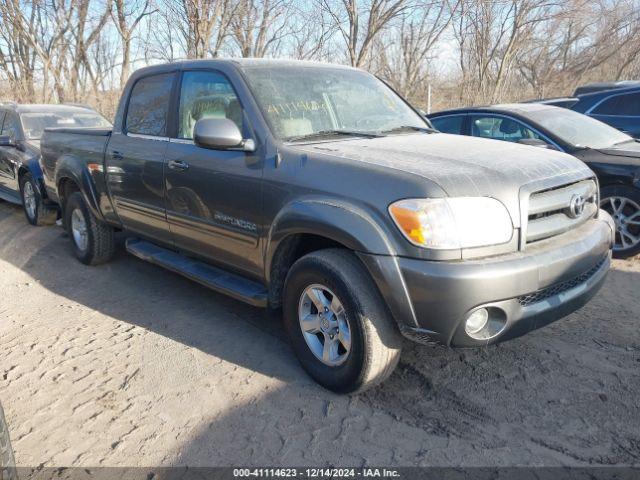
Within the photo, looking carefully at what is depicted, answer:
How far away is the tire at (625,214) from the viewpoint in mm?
5055

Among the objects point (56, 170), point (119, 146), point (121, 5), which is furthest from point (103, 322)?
point (121, 5)

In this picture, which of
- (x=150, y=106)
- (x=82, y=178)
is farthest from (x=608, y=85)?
(x=82, y=178)

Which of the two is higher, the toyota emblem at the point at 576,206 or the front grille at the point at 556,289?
the toyota emblem at the point at 576,206

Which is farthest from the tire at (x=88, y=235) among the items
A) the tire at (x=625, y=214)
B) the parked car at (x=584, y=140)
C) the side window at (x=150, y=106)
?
the tire at (x=625, y=214)

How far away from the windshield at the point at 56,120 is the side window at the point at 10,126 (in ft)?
0.51

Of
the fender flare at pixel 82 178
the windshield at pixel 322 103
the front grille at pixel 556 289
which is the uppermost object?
the windshield at pixel 322 103

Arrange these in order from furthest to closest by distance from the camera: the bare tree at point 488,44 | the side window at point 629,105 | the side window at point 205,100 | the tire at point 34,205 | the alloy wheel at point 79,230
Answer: the bare tree at point 488,44 < the side window at point 629,105 < the tire at point 34,205 < the alloy wheel at point 79,230 < the side window at point 205,100

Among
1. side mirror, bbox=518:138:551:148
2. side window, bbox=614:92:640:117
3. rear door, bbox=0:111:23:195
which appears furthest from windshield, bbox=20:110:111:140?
side window, bbox=614:92:640:117

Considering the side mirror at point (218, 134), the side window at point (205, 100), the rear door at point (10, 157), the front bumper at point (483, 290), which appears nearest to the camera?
the front bumper at point (483, 290)

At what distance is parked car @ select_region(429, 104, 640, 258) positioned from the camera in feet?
16.7

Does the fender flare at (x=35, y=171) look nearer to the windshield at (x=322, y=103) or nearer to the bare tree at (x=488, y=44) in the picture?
the windshield at (x=322, y=103)

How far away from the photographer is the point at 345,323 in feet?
9.53

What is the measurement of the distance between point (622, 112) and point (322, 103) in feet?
18.8

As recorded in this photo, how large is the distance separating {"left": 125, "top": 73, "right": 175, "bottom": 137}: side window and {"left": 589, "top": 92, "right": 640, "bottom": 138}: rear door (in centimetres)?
610
